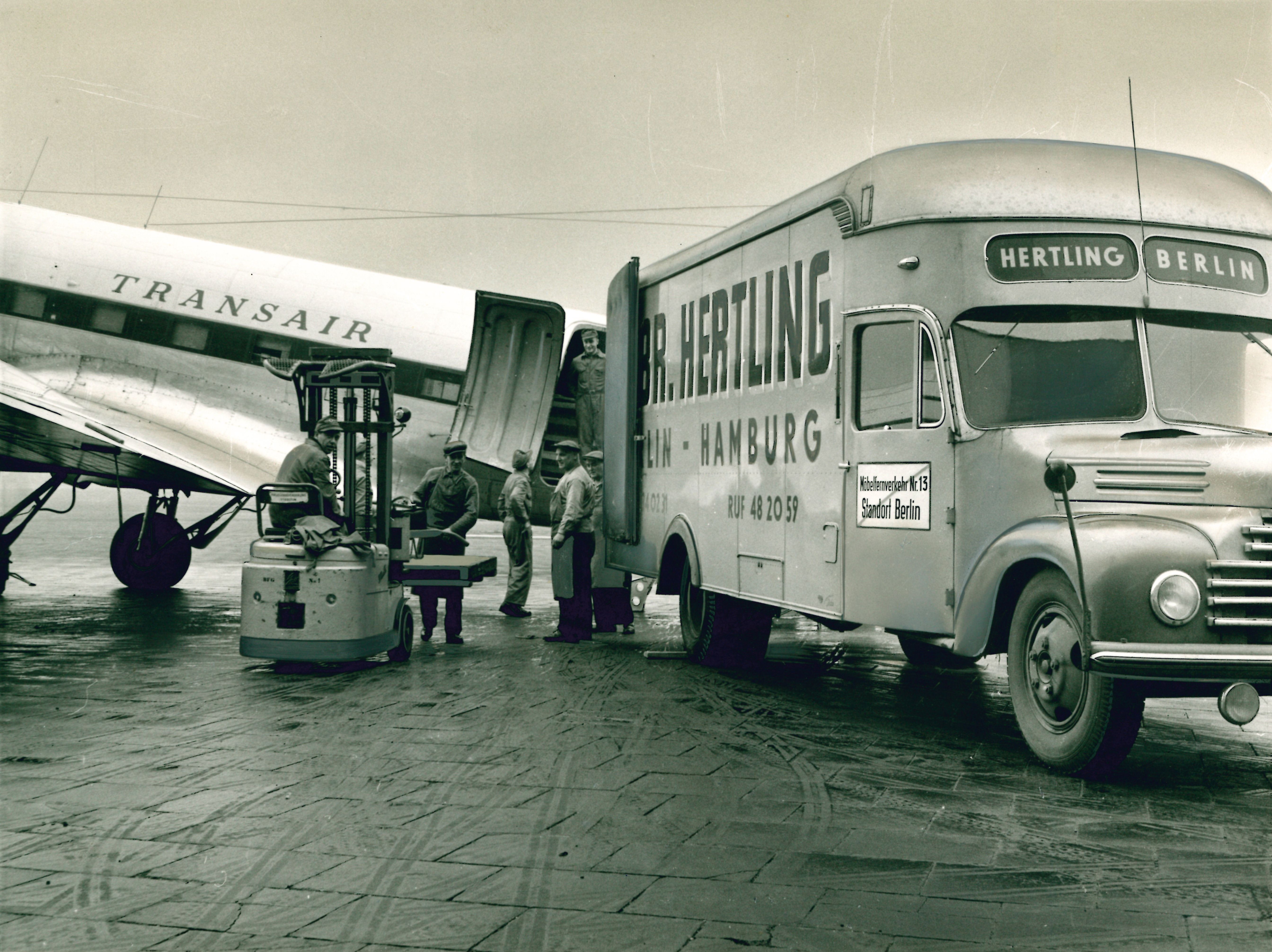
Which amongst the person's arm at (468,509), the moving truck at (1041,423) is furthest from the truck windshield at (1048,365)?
the person's arm at (468,509)

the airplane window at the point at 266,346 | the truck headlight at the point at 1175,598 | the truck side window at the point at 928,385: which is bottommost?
the truck headlight at the point at 1175,598

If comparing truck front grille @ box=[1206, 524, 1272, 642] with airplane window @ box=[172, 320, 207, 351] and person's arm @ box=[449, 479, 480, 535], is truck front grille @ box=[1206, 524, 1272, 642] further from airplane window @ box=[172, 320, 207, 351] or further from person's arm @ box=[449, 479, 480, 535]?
airplane window @ box=[172, 320, 207, 351]

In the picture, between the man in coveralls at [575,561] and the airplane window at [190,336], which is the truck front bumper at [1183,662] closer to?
the man in coveralls at [575,561]

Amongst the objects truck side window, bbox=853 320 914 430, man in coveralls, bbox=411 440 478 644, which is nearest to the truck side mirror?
truck side window, bbox=853 320 914 430

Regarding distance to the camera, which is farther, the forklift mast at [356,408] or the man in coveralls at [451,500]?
the man in coveralls at [451,500]

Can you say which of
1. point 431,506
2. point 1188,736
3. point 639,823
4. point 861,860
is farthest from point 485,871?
point 431,506

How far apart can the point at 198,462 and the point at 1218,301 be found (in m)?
10.8

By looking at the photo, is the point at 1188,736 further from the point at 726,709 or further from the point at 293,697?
the point at 293,697

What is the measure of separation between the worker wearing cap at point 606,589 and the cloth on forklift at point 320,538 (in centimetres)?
342

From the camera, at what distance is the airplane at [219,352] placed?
15625 millimetres

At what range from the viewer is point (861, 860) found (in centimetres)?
500

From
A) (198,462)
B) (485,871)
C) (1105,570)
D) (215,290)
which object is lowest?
(485,871)

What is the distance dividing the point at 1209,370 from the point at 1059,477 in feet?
4.71

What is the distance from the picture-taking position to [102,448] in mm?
13156
